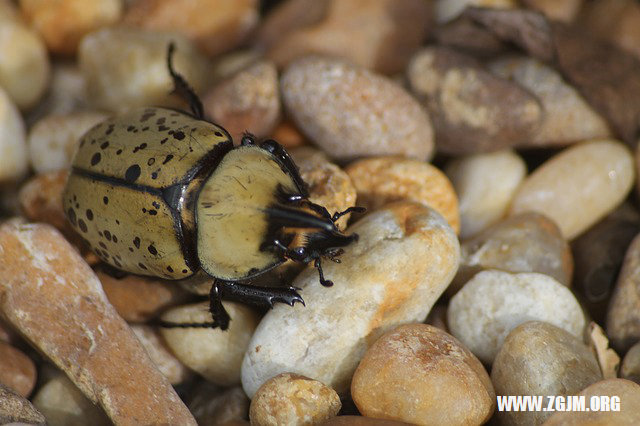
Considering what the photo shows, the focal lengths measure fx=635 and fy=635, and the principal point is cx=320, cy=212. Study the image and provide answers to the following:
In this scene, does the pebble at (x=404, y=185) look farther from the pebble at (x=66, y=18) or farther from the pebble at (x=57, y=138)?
the pebble at (x=66, y=18)

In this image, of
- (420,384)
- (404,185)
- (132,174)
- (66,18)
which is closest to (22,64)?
(66,18)

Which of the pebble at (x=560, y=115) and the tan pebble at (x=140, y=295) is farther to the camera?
the pebble at (x=560, y=115)

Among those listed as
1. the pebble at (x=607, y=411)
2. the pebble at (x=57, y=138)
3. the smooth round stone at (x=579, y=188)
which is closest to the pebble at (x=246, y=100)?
the pebble at (x=57, y=138)

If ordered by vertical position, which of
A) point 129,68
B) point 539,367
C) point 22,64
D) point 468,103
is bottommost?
point 539,367

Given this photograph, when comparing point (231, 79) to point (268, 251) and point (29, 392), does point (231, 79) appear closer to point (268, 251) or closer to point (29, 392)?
point (268, 251)

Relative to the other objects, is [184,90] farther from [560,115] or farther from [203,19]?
[560,115]

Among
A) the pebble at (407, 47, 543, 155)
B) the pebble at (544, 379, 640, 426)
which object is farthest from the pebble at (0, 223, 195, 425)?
the pebble at (407, 47, 543, 155)
